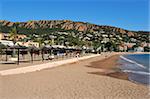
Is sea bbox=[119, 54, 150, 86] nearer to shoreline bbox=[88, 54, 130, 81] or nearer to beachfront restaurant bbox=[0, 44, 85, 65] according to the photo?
shoreline bbox=[88, 54, 130, 81]

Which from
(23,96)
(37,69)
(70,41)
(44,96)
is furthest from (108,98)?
(70,41)

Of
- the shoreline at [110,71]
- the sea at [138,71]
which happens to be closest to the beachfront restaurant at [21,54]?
the shoreline at [110,71]

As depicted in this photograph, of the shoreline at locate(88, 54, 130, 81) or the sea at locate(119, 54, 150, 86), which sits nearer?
the sea at locate(119, 54, 150, 86)

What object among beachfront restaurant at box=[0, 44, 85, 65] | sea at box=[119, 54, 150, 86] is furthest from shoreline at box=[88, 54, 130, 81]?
beachfront restaurant at box=[0, 44, 85, 65]

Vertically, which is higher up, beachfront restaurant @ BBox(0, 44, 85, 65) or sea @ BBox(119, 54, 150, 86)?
beachfront restaurant @ BBox(0, 44, 85, 65)

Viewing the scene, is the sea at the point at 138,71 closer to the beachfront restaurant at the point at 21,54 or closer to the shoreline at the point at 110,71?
the shoreline at the point at 110,71

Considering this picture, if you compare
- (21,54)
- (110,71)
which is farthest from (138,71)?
(21,54)

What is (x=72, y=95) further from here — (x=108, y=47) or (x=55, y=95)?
(x=108, y=47)

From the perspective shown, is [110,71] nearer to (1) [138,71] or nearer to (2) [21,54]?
(1) [138,71]

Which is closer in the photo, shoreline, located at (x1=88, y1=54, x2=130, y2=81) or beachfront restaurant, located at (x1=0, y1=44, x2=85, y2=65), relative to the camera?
shoreline, located at (x1=88, y1=54, x2=130, y2=81)

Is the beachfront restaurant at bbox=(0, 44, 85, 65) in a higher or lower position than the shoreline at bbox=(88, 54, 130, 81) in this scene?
higher

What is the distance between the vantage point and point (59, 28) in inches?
7756

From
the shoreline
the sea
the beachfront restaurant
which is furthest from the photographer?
the beachfront restaurant

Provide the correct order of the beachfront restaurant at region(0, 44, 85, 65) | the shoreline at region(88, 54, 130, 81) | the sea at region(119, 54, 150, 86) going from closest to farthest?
1. the sea at region(119, 54, 150, 86)
2. the shoreline at region(88, 54, 130, 81)
3. the beachfront restaurant at region(0, 44, 85, 65)
